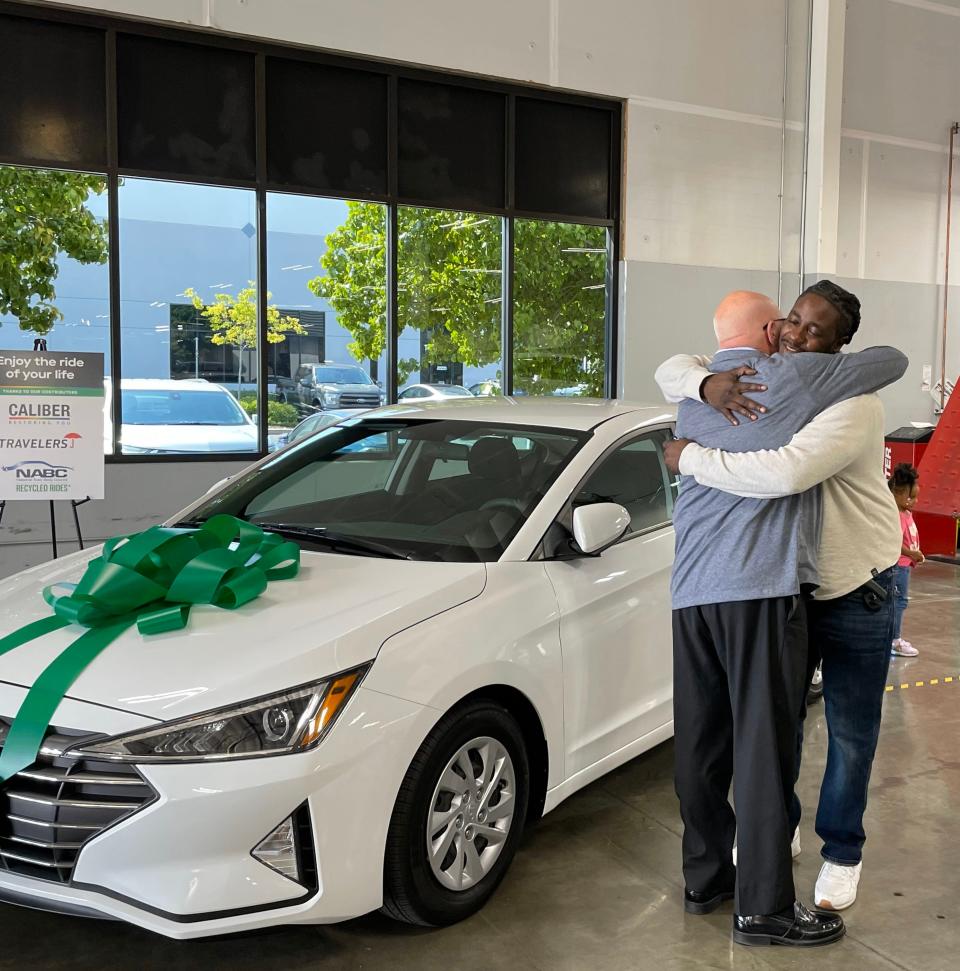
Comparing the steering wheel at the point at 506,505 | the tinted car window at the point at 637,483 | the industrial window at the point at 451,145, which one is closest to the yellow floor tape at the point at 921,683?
the tinted car window at the point at 637,483

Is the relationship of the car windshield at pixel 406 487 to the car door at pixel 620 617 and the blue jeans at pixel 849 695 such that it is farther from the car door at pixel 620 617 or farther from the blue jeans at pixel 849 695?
the blue jeans at pixel 849 695

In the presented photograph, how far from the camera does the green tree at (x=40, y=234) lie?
8.09 m

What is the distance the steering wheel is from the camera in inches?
130

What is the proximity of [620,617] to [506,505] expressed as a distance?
1.70ft

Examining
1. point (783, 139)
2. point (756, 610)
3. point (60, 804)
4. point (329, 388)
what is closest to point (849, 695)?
point (756, 610)

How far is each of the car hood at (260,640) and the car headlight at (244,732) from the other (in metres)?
0.03

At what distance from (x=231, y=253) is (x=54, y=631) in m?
6.75

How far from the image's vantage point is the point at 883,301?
41.3 feet

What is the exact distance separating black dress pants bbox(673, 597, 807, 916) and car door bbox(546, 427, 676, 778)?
0.37 m

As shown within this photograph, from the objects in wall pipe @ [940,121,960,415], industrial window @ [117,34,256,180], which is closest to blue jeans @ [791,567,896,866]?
industrial window @ [117,34,256,180]

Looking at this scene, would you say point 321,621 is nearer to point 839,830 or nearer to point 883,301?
point 839,830

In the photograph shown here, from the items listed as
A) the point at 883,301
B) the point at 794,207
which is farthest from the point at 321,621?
the point at 883,301

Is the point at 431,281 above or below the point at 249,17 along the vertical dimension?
below

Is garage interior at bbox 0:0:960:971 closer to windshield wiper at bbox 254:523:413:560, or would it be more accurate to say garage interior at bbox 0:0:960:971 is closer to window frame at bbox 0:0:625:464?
window frame at bbox 0:0:625:464
